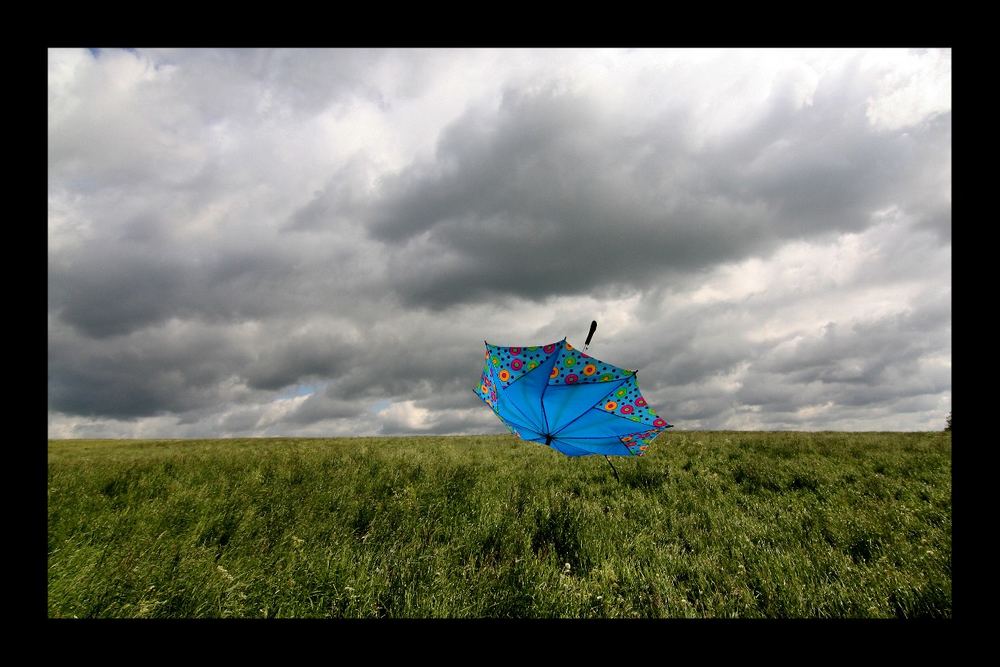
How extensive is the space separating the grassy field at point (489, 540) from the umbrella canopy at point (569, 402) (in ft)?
4.12

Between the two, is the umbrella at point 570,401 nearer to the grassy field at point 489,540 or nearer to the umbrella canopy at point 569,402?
the umbrella canopy at point 569,402

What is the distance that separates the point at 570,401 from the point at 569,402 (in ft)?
0.05

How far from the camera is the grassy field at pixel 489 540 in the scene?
4.08m

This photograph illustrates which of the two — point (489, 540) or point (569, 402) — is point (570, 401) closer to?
point (569, 402)

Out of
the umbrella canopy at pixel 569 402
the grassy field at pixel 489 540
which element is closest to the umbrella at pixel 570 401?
the umbrella canopy at pixel 569 402

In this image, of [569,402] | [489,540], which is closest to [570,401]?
[569,402]

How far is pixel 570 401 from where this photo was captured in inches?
197

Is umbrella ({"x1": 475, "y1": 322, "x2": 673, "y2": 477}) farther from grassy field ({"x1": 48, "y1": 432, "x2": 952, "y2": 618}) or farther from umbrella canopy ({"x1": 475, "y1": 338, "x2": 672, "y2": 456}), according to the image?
grassy field ({"x1": 48, "y1": 432, "x2": 952, "y2": 618})

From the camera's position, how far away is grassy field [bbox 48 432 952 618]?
4.08 meters

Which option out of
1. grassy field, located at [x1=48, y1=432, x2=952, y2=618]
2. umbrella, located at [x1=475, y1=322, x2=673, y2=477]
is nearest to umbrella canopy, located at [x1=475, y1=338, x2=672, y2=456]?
umbrella, located at [x1=475, y1=322, x2=673, y2=477]

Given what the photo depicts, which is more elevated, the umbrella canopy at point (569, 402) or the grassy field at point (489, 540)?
the umbrella canopy at point (569, 402)
